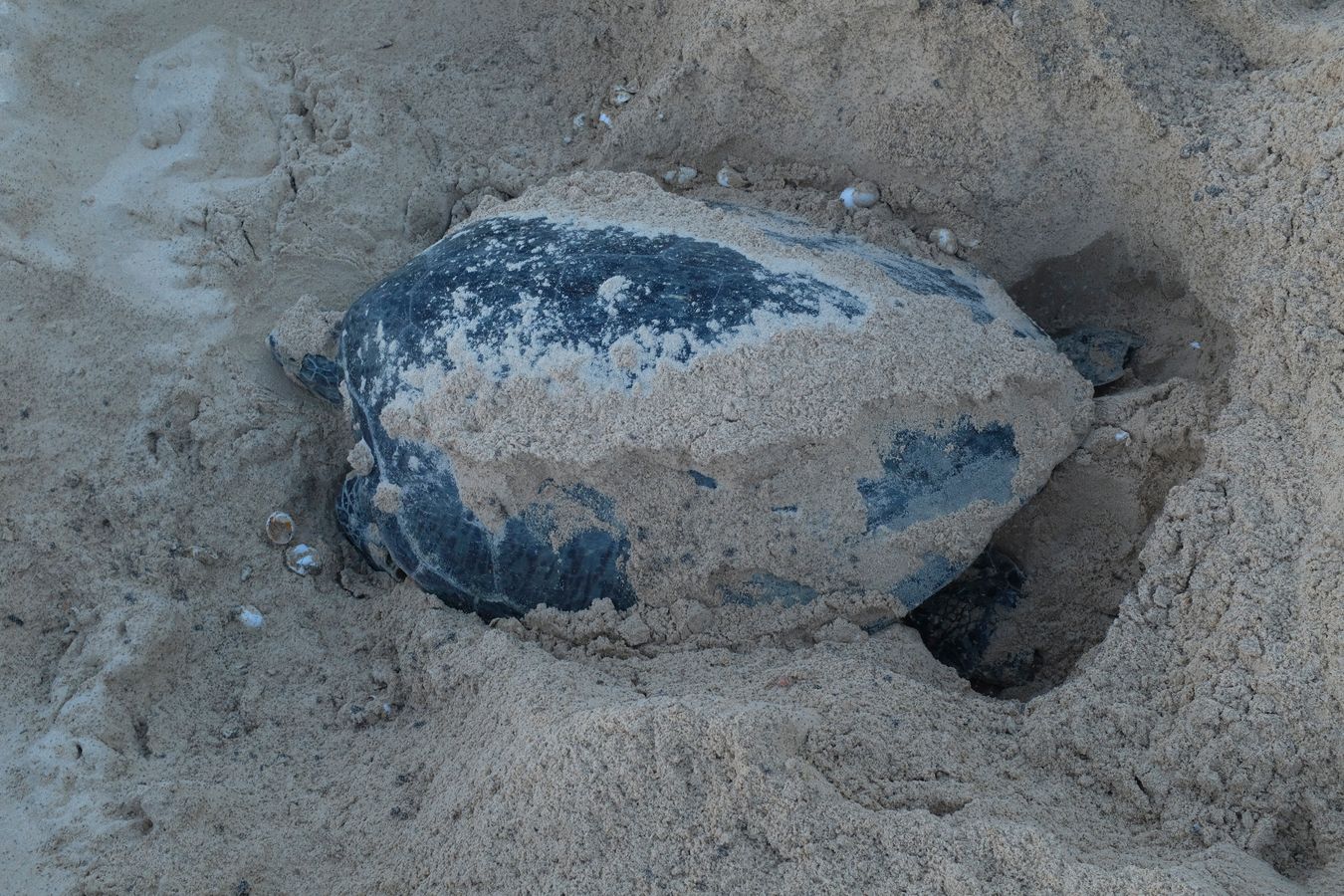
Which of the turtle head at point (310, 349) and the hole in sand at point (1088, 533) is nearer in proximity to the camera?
the hole in sand at point (1088, 533)

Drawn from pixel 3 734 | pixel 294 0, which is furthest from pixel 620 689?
pixel 294 0

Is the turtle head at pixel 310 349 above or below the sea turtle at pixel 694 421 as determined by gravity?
below

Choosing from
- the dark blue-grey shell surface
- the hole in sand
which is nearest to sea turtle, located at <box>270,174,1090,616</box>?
the dark blue-grey shell surface

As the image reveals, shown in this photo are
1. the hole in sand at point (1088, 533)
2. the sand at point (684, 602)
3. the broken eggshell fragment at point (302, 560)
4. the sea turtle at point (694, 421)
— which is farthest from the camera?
the broken eggshell fragment at point (302, 560)

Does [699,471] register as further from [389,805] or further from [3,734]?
[3,734]

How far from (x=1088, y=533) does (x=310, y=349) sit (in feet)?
6.42

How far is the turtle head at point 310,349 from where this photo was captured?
250 cm

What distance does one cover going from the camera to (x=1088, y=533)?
2.31m

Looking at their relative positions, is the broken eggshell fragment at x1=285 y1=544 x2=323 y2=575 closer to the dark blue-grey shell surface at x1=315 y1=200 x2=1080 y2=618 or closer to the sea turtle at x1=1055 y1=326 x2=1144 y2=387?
the dark blue-grey shell surface at x1=315 y1=200 x2=1080 y2=618

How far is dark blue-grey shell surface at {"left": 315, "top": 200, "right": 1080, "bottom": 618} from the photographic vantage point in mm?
2100

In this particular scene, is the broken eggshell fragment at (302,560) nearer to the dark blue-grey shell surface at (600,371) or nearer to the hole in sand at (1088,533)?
the dark blue-grey shell surface at (600,371)

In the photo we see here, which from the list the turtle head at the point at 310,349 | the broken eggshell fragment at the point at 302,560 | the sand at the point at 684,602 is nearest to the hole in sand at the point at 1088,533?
the sand at the point at 684,602

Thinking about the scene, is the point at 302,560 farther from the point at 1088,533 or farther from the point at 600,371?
the point at 1088,533

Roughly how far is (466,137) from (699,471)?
1.55 metres
